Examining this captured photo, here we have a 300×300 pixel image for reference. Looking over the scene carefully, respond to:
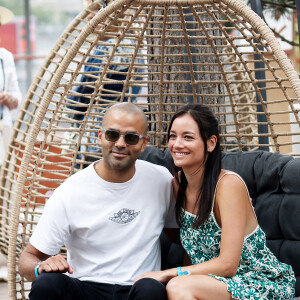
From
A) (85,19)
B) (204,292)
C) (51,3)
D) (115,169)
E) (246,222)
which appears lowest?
(204,292)

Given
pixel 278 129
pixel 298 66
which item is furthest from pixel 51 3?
pixel 278 129

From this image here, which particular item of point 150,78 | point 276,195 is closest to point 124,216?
point 276,195

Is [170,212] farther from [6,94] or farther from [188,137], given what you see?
[6,94]

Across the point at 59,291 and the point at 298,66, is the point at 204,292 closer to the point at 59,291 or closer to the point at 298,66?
the point at 59,291

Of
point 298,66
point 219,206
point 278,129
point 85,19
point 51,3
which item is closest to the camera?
point 219,206

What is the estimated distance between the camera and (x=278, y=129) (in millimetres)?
5223

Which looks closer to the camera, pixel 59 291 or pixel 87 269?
pixel 59 291

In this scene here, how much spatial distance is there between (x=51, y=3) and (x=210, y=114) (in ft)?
38.8

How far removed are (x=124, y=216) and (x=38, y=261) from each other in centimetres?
37

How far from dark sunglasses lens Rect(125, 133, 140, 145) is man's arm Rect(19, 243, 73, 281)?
507 mm

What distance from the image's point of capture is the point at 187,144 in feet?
7.95

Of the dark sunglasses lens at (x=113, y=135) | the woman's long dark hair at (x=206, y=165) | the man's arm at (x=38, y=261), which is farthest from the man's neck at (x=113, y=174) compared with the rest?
the man's arm at (x=38, y=261)

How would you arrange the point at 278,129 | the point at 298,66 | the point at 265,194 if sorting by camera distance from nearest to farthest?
the point at 265,194 → the point at 278,129 → the point at 298,66

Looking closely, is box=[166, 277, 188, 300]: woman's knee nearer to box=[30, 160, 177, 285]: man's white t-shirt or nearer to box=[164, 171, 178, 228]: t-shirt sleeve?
box=[30, 160, 177, 285]: man's white t-shirt
